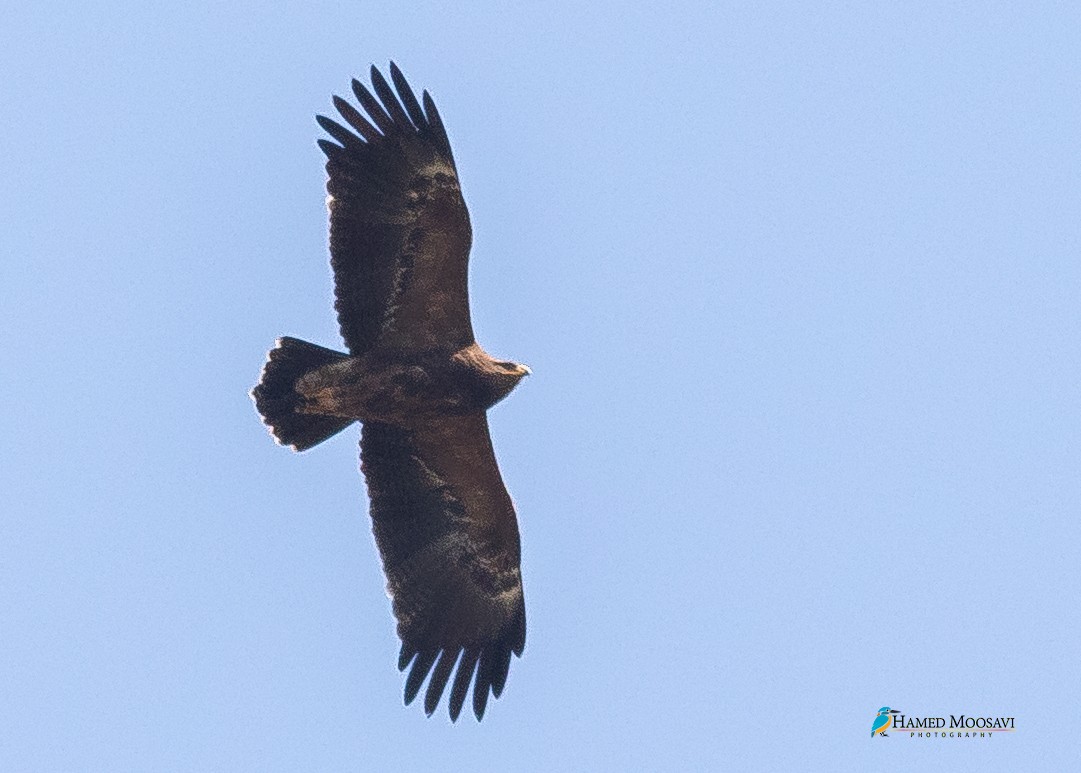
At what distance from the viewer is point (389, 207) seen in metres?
15.3

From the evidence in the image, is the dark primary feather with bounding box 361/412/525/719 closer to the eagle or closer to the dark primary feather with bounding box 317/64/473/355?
the eagle

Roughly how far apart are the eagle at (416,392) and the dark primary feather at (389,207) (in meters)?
0.01

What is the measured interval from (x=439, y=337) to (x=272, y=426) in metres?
1.50

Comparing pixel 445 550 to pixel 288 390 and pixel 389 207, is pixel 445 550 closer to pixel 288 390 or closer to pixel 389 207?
pixel 288 390

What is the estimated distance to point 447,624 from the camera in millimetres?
16172

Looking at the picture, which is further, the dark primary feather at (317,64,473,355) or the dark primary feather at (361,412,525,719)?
the dark primary feather at (361,412,525,719)

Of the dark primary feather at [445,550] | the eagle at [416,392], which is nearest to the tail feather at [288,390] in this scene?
the eagle at [416,392]

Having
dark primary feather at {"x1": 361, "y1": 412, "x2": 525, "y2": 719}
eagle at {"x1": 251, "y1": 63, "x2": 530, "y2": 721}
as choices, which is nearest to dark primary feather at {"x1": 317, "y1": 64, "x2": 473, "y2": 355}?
eagle at {"x1": 251, "y1": 63, "x2": 530, "y2": 721}

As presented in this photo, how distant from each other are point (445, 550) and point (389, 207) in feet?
9.68

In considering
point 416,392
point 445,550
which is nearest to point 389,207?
point 416,392

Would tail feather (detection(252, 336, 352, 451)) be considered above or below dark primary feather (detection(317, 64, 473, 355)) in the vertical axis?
below

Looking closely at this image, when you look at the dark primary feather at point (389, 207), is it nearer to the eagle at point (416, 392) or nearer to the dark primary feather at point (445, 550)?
the eagle at point (416, 392)

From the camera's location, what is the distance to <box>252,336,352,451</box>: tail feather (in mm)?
15445

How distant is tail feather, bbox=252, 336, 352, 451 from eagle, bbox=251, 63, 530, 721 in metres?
0.01
